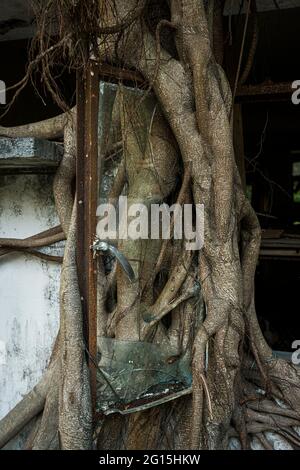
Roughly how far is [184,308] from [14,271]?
1.27m

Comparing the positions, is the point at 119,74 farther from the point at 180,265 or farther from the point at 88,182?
the point at 180,265

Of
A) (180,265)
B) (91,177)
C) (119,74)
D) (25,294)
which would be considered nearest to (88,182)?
(91,177)

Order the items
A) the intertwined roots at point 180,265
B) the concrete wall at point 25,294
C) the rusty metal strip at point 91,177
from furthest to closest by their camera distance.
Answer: the concrete wall at point 25,294
the intertwined roots at point 180,265
the rusty metal strip at point 91,177

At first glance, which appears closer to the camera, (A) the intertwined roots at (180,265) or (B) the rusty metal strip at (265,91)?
(A) the intertwined roots at (180,265)

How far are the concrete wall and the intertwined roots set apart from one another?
0.48 meters

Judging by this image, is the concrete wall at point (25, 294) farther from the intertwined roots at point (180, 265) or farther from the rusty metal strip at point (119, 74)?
the rusty metal strip at point (119, 74)

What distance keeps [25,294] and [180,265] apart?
3.92 feet

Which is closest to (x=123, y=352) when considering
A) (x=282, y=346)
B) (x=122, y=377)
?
(x=122, y=377)

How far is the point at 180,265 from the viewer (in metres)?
3.02

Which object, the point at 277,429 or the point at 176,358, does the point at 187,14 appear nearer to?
the point at 176,358

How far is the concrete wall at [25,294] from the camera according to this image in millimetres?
3600

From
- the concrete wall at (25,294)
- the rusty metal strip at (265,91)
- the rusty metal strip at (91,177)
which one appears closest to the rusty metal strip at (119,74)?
the rusty metal strip at (91,177)

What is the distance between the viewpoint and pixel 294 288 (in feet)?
21.4

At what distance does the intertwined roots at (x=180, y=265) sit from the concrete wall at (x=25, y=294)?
48 centimetres
